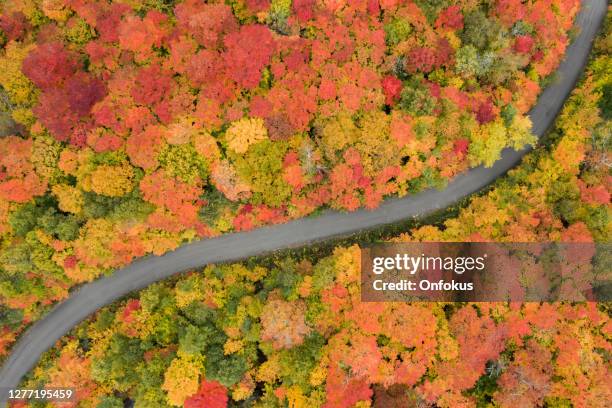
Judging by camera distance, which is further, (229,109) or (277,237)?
(277,237)

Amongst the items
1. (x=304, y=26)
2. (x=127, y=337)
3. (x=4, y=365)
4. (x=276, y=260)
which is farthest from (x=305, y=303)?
(x=4, y=365)

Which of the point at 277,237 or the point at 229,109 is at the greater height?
the point at 229,109

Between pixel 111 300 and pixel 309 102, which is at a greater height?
pixel 309 102

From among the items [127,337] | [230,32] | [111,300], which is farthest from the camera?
[111,300]

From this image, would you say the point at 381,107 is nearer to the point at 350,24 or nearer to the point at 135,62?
the point at 350,24

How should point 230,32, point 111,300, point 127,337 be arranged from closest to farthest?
point 230,32 → point 127,337 → point 111,300
